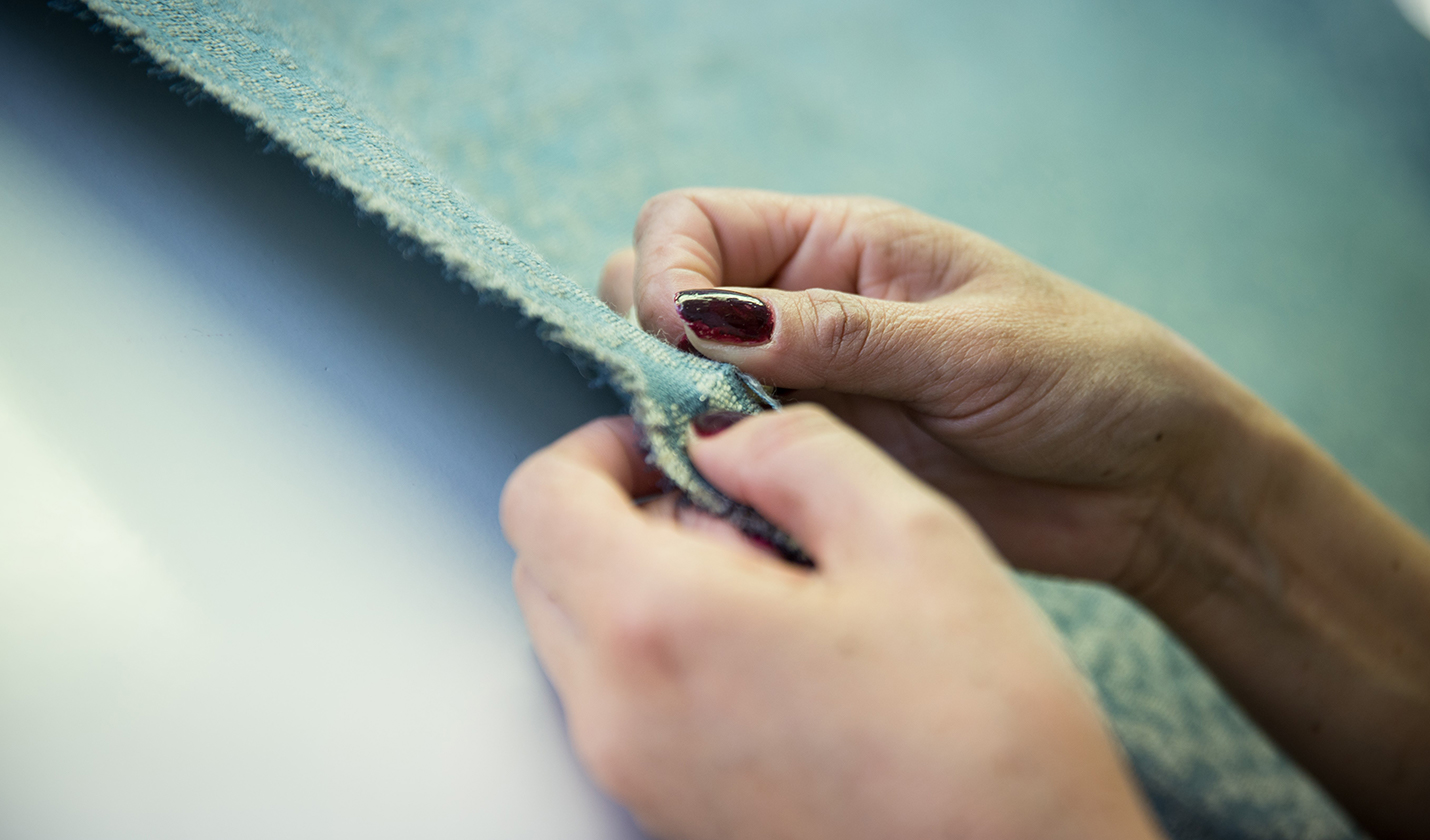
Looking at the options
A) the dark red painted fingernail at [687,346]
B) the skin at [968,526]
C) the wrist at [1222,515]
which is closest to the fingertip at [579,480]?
the skin at [968,526]

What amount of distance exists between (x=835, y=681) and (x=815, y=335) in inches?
8.3

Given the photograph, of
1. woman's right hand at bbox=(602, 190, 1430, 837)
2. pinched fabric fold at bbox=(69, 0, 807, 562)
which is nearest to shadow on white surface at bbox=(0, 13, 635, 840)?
pinched fabric fold at bbox=(69, 0, 807, 562)

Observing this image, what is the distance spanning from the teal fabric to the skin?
6 centimetres

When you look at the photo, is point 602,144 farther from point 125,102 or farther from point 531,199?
point 125,102

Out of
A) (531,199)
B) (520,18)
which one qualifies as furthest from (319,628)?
(520,18)

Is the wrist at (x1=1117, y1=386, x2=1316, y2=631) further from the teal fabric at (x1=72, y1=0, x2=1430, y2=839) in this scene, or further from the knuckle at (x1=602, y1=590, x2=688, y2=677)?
the knuckle at (x1=602, y1=590, x2=688, y2=677)

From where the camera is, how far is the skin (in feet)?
0.71

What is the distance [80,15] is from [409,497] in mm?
245

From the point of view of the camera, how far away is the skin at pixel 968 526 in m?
0.22

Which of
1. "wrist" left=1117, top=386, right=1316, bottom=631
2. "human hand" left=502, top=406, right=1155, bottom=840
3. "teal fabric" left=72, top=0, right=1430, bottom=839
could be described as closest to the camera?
"human hand" left=502, top=406, right=1155, bottom=840

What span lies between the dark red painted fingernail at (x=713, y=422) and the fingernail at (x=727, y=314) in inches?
3.2

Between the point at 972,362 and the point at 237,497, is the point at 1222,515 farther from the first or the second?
the point at 237,497

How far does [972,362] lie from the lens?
44cm

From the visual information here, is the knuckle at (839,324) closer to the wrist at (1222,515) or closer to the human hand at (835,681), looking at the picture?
the human hand at (835,681)
